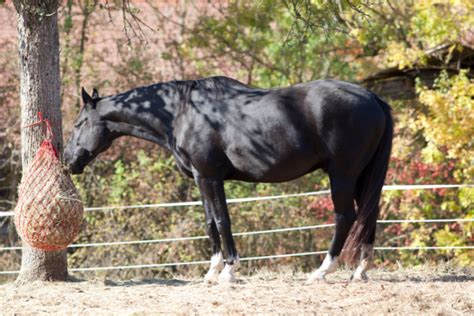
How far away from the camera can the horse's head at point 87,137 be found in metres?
7.65

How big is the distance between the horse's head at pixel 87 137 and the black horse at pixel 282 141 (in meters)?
0.38

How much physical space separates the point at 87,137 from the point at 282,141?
1.86 metres

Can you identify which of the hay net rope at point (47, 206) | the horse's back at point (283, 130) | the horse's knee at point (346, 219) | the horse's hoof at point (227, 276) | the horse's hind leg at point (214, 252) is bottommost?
the horse's hoof at point (227, 276)

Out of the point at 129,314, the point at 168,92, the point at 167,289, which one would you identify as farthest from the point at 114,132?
the point at 129,314

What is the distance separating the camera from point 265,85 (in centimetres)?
1450

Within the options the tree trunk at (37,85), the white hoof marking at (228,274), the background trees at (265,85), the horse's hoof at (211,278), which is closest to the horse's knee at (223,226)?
the white hoof marking at (228,274)

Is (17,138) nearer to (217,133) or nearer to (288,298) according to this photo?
(217,133)

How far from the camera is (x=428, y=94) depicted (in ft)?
36.8

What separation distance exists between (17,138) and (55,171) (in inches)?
241

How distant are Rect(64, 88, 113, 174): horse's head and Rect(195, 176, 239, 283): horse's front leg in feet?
3.42

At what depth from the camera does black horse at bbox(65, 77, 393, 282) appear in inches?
270

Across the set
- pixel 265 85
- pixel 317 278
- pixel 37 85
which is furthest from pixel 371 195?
pixel 265 85

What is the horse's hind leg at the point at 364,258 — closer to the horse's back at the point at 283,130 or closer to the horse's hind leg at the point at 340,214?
the horse's hind leg at the point at 340,214

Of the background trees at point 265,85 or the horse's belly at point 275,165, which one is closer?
the horse's belly at point 275,165
